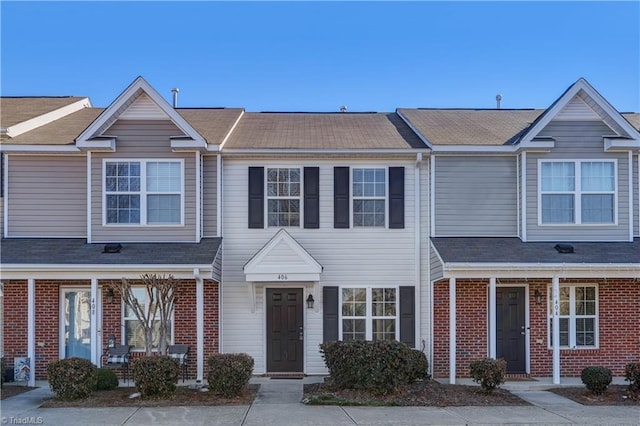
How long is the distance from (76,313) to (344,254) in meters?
6.67

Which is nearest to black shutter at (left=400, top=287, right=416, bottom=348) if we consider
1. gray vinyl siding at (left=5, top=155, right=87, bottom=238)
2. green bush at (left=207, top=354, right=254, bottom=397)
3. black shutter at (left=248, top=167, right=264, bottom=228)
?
black shutter at (left=248, top=167, right=264, bottom=228)

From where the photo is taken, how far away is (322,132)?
16.0m

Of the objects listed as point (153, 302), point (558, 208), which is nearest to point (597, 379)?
point (558, 208)

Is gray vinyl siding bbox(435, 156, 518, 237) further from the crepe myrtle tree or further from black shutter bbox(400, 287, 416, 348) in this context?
the crepe myrtle tree

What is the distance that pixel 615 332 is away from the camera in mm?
14508

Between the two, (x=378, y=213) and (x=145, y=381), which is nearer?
(x=145, y=381)

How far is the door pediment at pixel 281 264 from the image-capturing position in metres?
13.6

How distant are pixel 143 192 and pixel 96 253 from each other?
1782 mm

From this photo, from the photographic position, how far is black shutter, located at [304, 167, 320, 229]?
14.5 metres

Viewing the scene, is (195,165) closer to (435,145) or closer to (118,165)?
(118,165)

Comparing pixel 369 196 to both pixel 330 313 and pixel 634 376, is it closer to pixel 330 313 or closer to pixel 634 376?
pixel 330 313

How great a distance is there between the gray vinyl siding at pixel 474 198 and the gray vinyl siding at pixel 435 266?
0.68 m

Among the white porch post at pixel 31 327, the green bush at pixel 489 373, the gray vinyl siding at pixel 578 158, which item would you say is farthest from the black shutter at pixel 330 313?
the white porch post at pixel 31 327

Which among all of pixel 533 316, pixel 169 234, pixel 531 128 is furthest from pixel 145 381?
pixel 531 128
